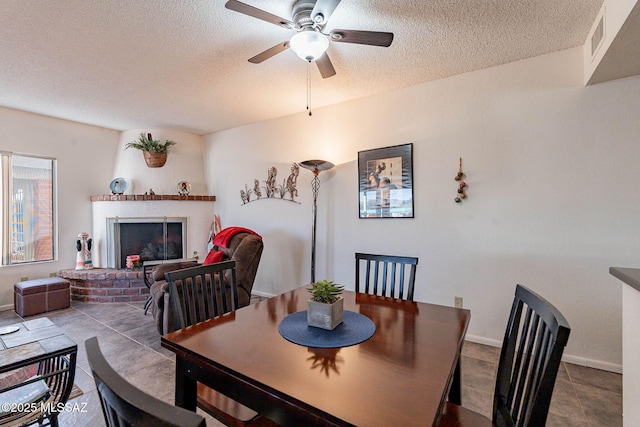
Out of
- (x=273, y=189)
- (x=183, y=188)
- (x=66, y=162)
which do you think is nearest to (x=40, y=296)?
(x=66, y=162)

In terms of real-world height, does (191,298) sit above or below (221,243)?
below

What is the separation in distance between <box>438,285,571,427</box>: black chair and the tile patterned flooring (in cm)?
85

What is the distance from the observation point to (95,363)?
635 mm

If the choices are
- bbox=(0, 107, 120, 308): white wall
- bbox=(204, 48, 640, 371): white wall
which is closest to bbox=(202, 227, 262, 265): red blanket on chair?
bbox=(204, 48, 640, 371): white wall

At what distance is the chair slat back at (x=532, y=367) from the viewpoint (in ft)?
2.76

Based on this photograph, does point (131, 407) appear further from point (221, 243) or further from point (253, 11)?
point (221, 243)

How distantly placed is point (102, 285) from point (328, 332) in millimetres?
4040

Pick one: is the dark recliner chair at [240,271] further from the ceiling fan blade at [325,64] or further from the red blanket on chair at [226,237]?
the ceiling fan blade at [325,64]

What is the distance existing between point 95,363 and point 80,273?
4369mm

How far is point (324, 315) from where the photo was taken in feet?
4.37

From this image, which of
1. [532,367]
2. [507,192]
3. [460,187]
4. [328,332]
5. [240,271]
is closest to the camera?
[532,367]

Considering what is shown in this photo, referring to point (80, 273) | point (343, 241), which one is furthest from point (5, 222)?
point (343, 241)

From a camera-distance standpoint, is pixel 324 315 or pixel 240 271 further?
pixel 240 271

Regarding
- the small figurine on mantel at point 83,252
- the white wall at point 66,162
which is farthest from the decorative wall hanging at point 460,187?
the white wall at point 66,162
